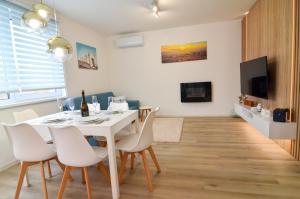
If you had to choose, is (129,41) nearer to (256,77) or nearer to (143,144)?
(256,77)

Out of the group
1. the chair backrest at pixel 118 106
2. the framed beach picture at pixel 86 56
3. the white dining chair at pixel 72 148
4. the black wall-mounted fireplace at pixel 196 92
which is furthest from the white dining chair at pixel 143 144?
the black wall-mounted fireplace at pixel 196 92

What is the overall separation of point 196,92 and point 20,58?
4.07 metres

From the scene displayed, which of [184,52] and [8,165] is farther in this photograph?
[184,52]

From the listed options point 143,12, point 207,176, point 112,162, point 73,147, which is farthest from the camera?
point 143,12

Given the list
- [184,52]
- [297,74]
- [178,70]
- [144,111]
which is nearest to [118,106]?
[297,74]

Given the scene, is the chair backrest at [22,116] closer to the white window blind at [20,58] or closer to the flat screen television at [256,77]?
the white window blind at [20,58]

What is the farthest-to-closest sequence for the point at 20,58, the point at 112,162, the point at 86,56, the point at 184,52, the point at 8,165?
the point at 184,52
the point at 86,56
the point at 20,58
the point at 8,165
the point at 112,162

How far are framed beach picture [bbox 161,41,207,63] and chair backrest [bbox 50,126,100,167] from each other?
4.04m

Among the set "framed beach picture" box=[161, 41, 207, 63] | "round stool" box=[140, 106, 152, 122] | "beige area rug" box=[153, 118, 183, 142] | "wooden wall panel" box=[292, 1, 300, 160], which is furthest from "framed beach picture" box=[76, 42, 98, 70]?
"wooden wall panel" box=[292, 1, 300, 160]

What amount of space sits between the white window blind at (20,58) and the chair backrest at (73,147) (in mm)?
1689

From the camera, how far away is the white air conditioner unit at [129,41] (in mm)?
5145

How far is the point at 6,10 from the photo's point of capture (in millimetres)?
2686

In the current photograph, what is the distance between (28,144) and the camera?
166 centimetres

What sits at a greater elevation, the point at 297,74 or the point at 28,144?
the point at 297,74
